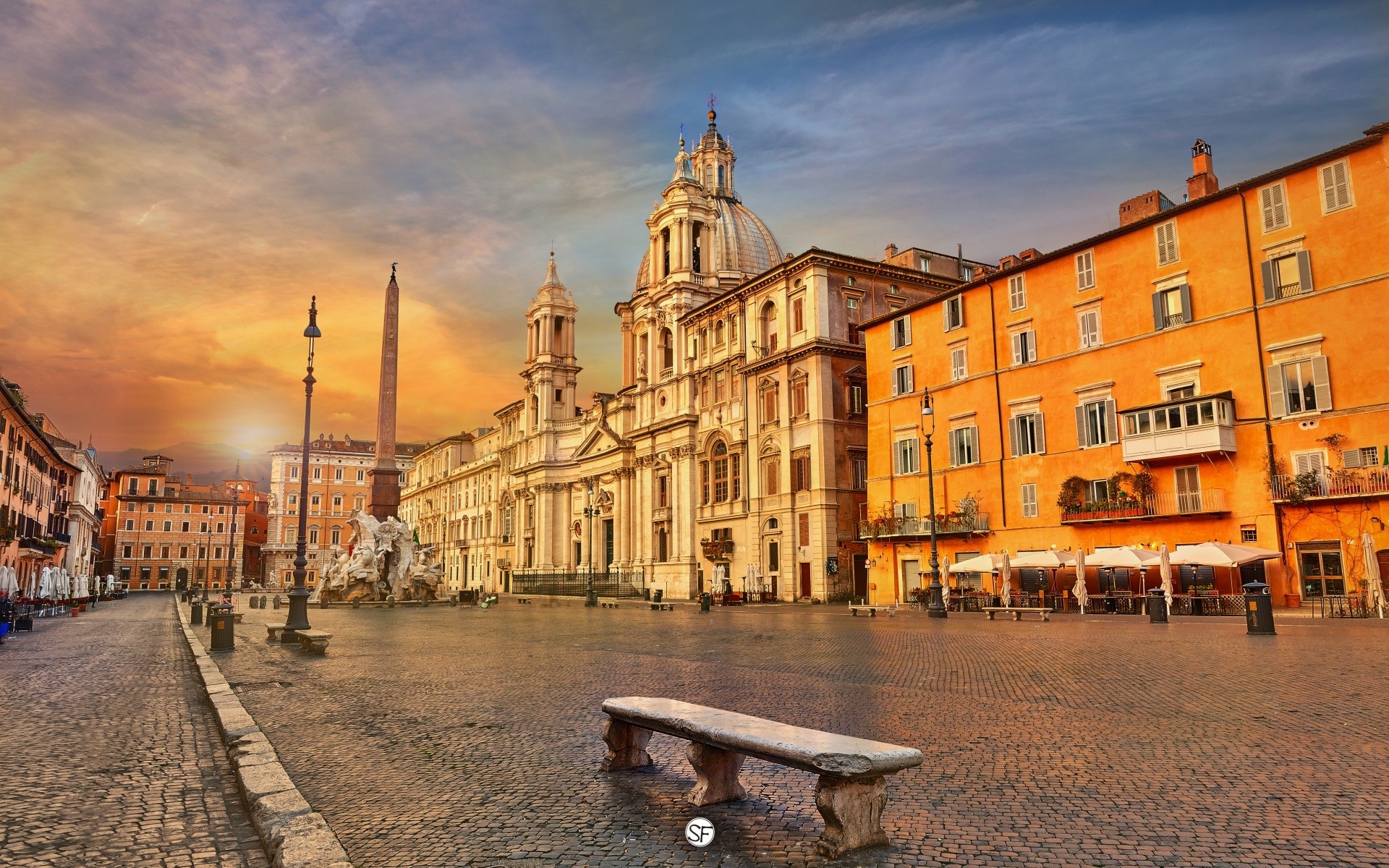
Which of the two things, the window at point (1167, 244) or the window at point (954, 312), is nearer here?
the window at point (1167, 244)

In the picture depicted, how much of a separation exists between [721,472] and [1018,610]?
28.1 metres

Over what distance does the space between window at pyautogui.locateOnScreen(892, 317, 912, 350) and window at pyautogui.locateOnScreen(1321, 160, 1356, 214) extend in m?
17.5

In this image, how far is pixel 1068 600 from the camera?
32.2 m

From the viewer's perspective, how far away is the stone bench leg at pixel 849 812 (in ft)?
15.0

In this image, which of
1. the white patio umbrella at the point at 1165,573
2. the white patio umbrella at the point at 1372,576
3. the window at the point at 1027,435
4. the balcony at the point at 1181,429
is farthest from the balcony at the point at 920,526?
A: the white patio umbrella at the point at 1372,576

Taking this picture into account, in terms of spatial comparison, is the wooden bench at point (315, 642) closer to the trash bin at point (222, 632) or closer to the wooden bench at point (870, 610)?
the trash bin at point (222, 632)

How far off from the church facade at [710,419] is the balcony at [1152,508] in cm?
1463

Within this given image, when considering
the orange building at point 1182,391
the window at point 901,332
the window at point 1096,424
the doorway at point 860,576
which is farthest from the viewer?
the doorway at point 860,576

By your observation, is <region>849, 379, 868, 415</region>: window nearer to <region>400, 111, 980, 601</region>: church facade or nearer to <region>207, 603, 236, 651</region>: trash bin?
<region>400, 111, 980, 601</region>: church facade

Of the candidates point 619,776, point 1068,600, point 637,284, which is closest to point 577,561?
point 637,284

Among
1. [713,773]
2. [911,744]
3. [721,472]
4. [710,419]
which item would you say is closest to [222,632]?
[911,744]

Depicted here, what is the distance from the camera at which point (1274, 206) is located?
28.0 meters

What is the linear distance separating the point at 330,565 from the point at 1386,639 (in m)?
45.9

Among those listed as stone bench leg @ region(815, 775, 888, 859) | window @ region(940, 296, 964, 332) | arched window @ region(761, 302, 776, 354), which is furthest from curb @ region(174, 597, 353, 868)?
arched window @ region(761, 302, 776, 354)
